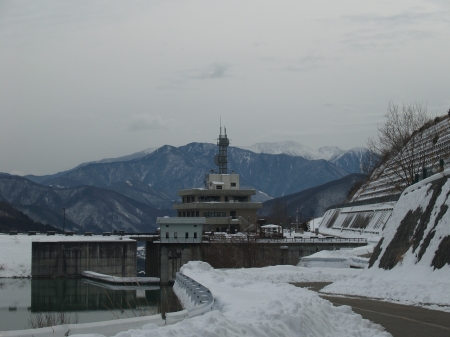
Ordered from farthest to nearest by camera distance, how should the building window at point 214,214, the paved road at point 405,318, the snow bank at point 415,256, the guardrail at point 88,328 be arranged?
the building window at point 214,214 → the snow bank at point 415,256 → the paved road at point 405,318 → the guardrail at point 88,328

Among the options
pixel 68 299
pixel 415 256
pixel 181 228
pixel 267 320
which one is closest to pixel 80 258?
pixel 181 228

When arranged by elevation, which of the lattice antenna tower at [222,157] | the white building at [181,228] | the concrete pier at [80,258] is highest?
the lattice antenna tower at [222,157]

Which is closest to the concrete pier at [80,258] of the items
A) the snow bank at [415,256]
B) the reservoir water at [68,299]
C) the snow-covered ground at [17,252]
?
the reservoir water at [68,299]

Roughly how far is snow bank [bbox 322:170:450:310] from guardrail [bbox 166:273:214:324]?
5.95 m

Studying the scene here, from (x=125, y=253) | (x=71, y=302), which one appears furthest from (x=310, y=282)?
(x=125, y=253)

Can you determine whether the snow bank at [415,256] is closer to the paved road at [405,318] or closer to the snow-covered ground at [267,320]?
the paved road at [405,318]

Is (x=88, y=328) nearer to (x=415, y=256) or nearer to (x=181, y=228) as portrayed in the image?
(x=415, y=256)

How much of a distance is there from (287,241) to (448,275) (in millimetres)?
64098

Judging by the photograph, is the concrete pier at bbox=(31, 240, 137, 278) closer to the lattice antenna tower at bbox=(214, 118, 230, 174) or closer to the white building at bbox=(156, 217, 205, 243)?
the white building at bbox=(156, 217, 205, 243)

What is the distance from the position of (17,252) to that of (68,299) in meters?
27.1

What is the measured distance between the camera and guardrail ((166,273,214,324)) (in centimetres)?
1394

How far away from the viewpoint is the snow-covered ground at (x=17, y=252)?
3361 inches

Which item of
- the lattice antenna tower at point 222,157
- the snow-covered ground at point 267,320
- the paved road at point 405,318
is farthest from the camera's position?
the lattice antenna tower at point 222,157

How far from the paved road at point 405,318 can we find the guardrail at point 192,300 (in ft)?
13.5
